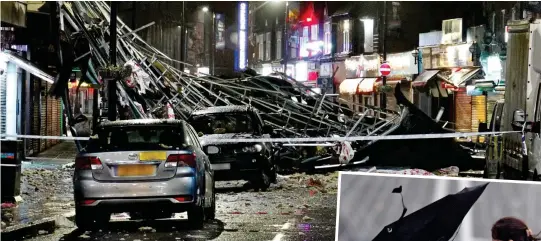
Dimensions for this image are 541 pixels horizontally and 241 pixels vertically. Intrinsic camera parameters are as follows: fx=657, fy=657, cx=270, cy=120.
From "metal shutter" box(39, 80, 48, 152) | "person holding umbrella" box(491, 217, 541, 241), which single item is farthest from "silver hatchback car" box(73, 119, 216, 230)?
"metal shutter" box(39, 80, 48, 152)

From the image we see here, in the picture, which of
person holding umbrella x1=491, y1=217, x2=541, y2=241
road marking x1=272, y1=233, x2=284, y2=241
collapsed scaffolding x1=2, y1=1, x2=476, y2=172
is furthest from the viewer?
collapsed scaffolding x1=2, y1=1, x2=476, y2=172

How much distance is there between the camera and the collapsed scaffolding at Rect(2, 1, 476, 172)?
59.4ft

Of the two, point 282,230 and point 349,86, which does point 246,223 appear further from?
point 349,86

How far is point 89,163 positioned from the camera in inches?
Result: 348

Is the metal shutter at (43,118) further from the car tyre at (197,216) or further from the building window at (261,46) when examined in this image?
the building window at (261,46)

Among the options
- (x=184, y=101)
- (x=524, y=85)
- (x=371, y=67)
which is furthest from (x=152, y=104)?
(x=371, y=67)

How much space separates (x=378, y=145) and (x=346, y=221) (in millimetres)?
12718

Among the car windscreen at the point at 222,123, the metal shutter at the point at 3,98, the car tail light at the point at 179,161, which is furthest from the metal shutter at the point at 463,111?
the car tail light at the point at 179,161

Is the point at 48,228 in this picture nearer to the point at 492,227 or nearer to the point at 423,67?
the point at 492,227

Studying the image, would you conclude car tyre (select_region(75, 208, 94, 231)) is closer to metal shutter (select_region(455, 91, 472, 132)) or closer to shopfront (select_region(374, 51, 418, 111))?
metal shutter (select_region(455, 91, 472, 132))

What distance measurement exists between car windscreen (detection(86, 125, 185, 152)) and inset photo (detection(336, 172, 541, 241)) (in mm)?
4546

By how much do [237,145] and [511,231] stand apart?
996cm

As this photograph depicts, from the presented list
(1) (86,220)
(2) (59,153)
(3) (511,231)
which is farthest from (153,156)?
(2) (59,153)

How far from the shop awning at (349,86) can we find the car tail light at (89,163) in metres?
34.4
